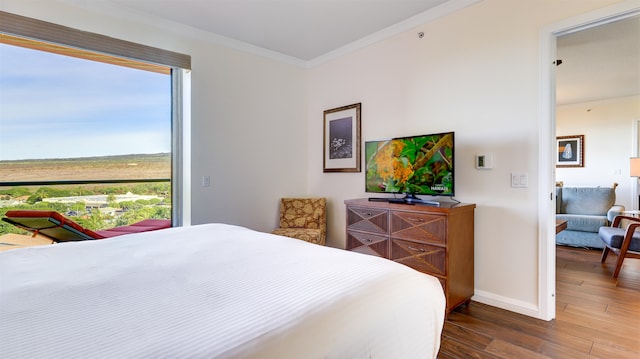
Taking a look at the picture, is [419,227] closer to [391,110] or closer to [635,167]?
[391,110]

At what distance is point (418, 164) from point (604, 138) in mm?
5722

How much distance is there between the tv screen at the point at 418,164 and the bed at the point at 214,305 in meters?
1.47

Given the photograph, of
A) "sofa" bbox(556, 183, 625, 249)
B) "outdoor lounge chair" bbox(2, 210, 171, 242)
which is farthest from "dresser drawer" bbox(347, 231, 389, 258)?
"sofa" bbox(556, 183, 625, 249)

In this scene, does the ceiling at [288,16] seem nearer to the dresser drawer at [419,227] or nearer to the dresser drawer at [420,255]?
the dresser drawer at [419,227]

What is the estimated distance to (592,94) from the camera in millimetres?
5523

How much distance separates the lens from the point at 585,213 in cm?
484

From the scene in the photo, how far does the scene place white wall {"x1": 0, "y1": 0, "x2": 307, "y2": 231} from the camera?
116 inches

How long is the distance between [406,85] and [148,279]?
2882mm

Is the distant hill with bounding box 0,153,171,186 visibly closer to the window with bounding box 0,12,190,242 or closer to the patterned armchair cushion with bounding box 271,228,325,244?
the window with bounding box 0,12,190,242

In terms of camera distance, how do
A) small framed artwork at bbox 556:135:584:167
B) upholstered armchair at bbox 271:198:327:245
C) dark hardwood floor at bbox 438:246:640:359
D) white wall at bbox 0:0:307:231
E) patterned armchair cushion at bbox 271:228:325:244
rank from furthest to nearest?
small framed artwork at bbox 556:135:584:167
upholstered armchair at bbox 271:198:327:245
patterned armchair cushion at bbox 271:228:325:244
white wall at bbox 0:0:307:231
dark hardwood floor at bbox 438:246:640:359

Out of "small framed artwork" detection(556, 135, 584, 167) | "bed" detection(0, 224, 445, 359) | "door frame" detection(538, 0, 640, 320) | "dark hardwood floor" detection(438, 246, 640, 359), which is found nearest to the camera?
"bed" detection(0, 224, 445, 359)

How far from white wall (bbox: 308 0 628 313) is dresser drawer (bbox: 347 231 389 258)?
79cm

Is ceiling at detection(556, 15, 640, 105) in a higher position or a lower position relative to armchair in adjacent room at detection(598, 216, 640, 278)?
higher

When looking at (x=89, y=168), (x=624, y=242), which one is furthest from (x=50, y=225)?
(x=624, y=242)
